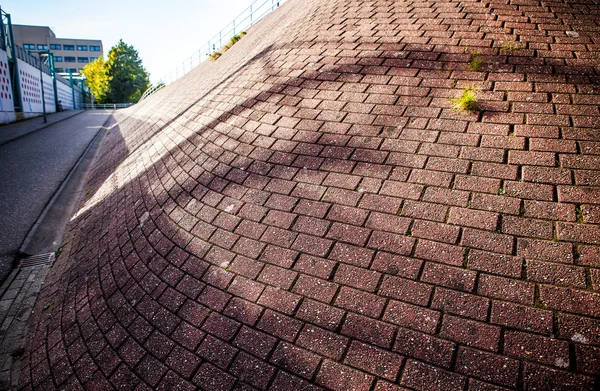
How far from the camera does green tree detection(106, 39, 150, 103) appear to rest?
62219mm

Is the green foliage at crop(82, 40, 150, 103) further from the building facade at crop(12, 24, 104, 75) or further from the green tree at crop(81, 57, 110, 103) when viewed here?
the building facade at crop(12, 24, 104, 75)

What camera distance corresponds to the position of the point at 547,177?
2873 mm

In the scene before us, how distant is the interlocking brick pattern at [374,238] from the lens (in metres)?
2.17

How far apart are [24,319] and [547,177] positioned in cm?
524

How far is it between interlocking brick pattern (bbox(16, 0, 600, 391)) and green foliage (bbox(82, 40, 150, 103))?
6640 cm

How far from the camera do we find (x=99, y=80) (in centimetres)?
6325

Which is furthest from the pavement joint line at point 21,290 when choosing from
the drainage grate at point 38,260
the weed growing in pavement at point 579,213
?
the weed growing in pavement at point 579,213

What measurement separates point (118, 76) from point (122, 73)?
0.92 metres

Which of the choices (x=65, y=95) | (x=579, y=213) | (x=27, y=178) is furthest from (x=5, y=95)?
(x=65, y=95)

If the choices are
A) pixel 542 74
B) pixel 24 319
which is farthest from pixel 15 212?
pixel 542 74

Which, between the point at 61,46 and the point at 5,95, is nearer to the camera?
the point at 5,95

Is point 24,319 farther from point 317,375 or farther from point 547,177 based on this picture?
point 547,177

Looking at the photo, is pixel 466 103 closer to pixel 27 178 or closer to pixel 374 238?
pixel 374 238

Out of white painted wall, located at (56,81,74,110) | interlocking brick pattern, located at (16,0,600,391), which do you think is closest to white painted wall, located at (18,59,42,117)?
white painted wall, located at (56,81,74,110)
